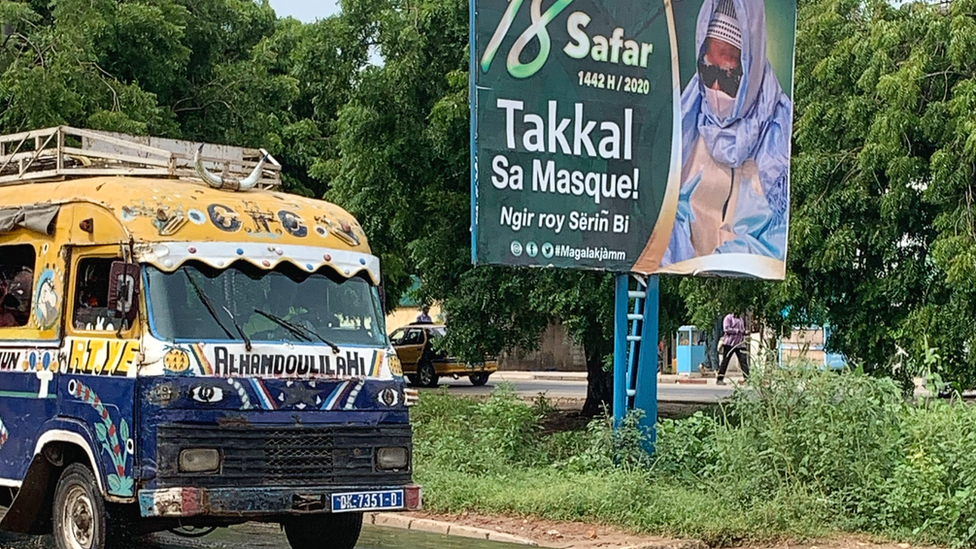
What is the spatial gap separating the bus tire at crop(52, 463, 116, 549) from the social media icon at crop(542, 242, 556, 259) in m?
5.09

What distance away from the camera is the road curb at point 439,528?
38.0ft

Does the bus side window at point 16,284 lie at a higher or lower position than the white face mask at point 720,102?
lower

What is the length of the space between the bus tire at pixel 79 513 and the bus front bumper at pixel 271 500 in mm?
560

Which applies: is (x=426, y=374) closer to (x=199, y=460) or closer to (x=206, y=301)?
(x=206, y=301)

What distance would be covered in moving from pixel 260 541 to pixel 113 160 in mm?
3492

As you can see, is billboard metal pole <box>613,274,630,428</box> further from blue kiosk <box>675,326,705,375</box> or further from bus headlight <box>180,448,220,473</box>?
blue kiosk <box>675,326,705,375</box>

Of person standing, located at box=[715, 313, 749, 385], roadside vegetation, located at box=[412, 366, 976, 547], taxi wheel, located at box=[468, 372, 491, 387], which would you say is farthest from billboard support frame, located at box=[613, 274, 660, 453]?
taxi wheel, located at box=[468, 372, 491, 387]

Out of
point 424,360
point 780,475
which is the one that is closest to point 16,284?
point 780,475

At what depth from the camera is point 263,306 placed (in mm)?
9375

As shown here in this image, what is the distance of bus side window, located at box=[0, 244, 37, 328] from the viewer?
32.6 feet

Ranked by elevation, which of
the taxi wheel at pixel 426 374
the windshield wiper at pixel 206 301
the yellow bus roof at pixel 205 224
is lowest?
the taxi wheel at pixel 426 374

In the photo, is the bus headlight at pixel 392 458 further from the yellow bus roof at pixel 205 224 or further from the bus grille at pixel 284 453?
the yellow bus roof at pixel 205 224

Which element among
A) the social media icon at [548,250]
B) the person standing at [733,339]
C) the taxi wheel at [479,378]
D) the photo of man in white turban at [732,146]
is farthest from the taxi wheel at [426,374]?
the social media icon at [548,250]

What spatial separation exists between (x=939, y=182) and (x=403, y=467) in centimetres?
837
